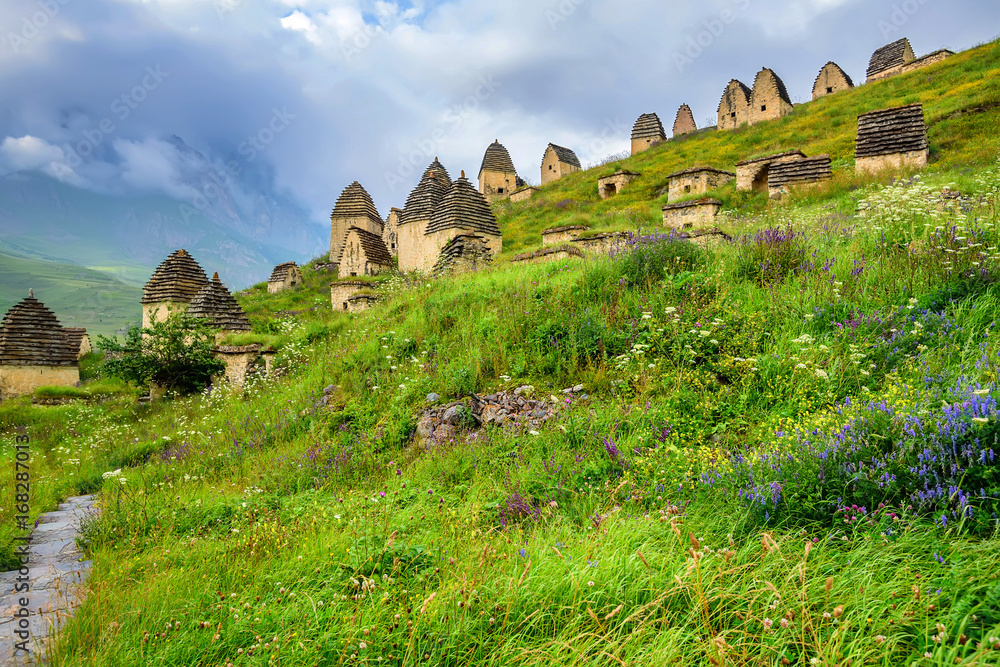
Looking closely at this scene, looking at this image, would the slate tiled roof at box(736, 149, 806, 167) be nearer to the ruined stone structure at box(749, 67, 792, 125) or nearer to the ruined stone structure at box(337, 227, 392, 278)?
the ruined stone structure at box(337, 227, 392, 278)

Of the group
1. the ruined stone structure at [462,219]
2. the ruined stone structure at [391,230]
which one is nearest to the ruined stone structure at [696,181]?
the ruined stone structure at [462,219]

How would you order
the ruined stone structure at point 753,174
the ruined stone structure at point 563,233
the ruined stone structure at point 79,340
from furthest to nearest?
the ruined stone structure at point 753,174 < the ruined stone structure at point 79,340 < the ruined stone structure at point 563,233

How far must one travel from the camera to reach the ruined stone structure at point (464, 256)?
47.9 ft

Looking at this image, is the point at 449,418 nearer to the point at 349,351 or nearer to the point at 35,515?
the point at 349,351

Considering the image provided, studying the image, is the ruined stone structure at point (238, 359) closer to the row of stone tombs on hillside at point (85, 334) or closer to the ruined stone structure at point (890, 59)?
the row of stone tombs on hillside at point (85, 334)

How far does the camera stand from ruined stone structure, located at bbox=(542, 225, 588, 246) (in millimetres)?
19641

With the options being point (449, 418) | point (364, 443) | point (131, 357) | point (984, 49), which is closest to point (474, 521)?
point (449, 418)

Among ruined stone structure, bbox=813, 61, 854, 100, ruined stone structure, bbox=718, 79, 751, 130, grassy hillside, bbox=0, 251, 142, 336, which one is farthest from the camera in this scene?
grassy hillside, bbox=0, 251, 142, 336

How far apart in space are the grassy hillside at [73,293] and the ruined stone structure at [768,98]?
96964mm

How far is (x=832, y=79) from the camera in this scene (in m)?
48.3

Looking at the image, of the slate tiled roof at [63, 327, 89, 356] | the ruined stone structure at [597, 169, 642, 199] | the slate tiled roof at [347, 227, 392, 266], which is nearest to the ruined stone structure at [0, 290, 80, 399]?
the slate tiled roof at [63, 327, 89, 356]

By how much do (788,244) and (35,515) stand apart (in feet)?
32.2

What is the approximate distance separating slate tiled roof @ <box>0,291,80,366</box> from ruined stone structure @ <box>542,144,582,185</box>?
4332 cm

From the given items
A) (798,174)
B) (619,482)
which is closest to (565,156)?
(798,174)
